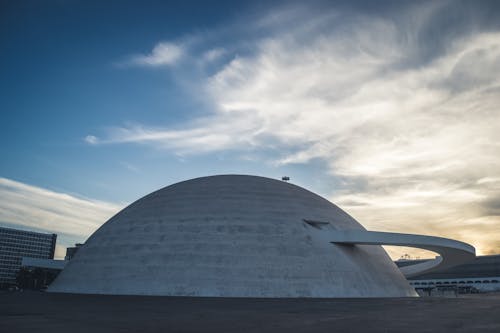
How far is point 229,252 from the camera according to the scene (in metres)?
30.5

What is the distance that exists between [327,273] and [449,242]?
12886 millimetres

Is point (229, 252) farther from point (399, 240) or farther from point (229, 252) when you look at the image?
point (399, 240)

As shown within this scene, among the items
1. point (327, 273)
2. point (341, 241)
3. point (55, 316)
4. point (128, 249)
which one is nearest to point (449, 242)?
point (341, 241)

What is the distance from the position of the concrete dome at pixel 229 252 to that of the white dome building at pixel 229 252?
0.26 ft

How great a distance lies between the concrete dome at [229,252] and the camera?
95.1 feet

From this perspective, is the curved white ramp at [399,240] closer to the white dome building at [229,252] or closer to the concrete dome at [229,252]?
the white dome building at [229,252]

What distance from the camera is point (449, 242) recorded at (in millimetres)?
35719

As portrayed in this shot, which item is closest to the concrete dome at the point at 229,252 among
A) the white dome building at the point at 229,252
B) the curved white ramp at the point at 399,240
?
the white dome building at the point at 229,252

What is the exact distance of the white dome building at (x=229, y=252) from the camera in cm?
2898

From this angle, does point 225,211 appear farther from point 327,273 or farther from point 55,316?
point 55,316

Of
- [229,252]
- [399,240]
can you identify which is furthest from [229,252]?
[399,240]

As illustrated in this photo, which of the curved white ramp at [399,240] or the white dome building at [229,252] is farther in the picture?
the curved white ramp at [399,240]

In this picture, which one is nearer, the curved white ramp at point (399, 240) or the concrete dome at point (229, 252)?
the concrete dome at point (229, 252)

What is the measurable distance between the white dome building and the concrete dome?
79 millimetres
